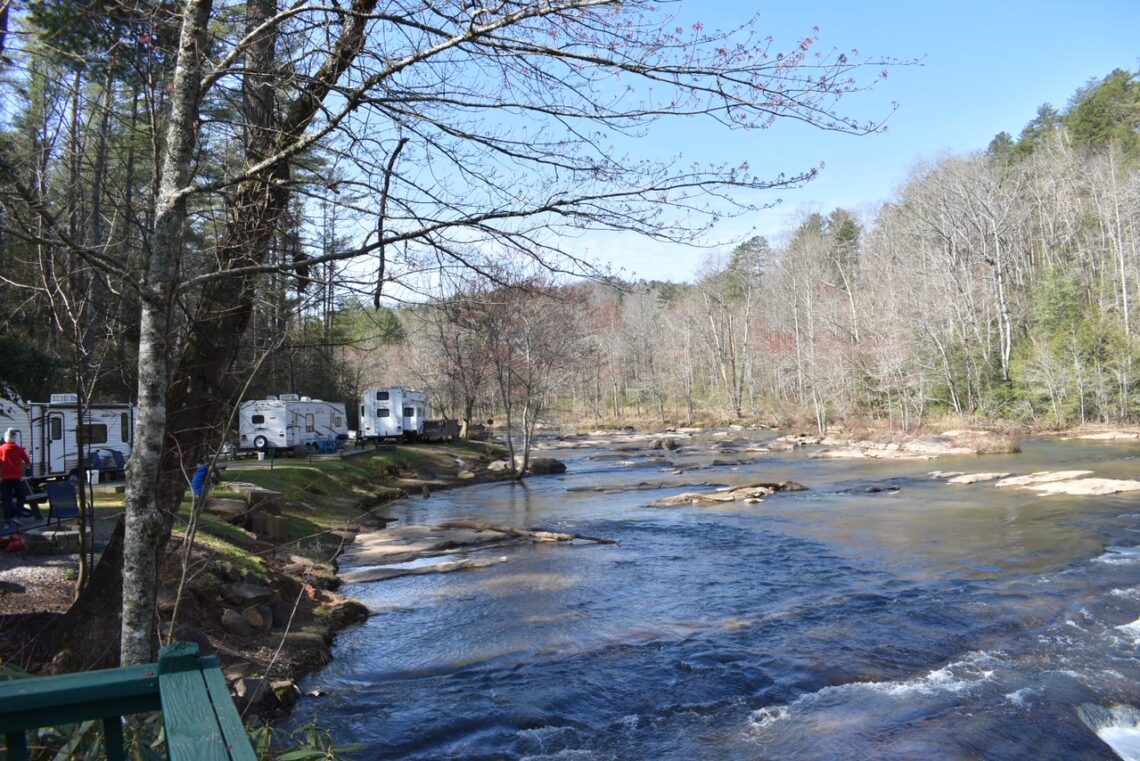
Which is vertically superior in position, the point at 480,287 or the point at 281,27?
the point at 281,27

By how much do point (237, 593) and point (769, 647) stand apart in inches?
279

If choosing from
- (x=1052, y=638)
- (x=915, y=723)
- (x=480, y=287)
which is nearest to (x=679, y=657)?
(x=915, y=723)

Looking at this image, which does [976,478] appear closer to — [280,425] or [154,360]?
[280,425]

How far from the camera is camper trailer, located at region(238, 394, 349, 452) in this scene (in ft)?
106

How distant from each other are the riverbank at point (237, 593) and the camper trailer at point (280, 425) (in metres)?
12.2

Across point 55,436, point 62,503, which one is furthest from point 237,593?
point 55,436

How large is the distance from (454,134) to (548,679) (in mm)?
6688

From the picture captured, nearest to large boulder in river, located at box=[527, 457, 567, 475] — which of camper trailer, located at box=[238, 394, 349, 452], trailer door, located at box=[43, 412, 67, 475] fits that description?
camper trailer, located at box=[238, 394, 349, 452]

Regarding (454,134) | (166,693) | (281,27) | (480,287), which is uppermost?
(281,27)

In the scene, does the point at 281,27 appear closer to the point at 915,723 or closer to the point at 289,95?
the point at 289,95

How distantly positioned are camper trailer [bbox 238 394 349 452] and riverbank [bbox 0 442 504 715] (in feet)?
40.1

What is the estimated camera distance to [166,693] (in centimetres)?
210

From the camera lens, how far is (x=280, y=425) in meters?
32.3

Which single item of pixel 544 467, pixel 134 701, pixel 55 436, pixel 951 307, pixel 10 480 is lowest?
pixel 544 467
